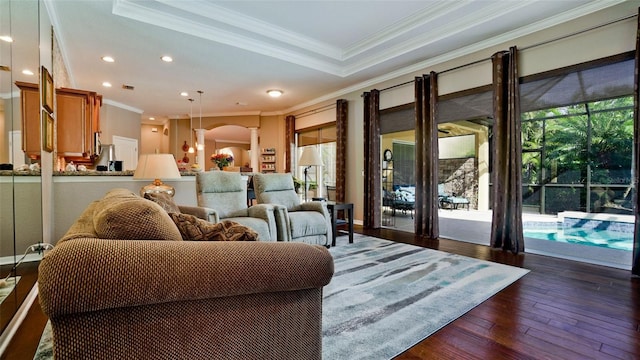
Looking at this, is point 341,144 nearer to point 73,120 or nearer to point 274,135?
point 274,135

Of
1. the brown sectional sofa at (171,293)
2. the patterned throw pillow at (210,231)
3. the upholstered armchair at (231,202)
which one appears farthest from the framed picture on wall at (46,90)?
the patterned throw pillow at (210,231)

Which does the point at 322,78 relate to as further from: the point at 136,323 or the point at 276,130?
the point at 136,323

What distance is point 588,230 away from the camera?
3.50 m

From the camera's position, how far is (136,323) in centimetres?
A: 93

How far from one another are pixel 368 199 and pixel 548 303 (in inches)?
140

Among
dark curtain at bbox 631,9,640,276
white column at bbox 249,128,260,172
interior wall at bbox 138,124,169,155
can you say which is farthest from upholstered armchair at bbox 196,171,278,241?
interior wall at bbox 138,124,169,155

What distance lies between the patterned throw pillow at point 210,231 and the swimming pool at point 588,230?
3.88 meters

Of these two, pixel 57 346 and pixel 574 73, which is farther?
pixel 574 73

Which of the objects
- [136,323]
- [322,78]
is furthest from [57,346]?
[322,78]

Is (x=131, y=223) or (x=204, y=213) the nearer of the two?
(x=131, y=223)

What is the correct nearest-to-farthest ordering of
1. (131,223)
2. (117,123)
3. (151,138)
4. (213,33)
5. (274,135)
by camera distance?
(131,223) < (213,33) < (117,123) < (274,135) < (151,138)

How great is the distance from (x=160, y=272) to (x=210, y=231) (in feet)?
1.19

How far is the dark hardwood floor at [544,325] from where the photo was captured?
169cm

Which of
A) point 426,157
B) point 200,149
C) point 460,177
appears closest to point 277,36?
point 426,157
